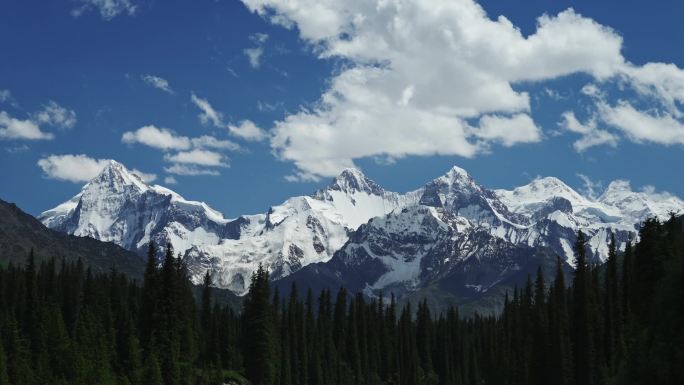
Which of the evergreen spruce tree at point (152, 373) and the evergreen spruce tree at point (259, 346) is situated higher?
the evergreen spruce tree at point (259, 346)

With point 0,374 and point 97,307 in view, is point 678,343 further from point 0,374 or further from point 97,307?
point 97,307

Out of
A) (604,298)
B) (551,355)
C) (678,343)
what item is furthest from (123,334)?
(678,343)

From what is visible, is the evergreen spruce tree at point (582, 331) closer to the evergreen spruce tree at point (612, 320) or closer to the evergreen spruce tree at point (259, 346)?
the evergreen spruce tree at point (612, 320)

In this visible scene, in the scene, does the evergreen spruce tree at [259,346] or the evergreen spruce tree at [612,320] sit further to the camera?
the evergreen spruce tree at [259,346]

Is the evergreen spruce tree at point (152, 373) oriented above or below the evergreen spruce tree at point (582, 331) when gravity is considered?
below

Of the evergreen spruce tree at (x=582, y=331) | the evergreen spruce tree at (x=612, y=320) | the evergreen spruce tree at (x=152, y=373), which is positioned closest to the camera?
the evergreen spruce tree at (x=152, y=373)

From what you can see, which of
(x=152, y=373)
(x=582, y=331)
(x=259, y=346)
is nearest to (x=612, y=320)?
(x=582, y=331)

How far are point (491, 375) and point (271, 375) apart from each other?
63.8m

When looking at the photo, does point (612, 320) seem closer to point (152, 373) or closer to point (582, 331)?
point (582, 331)

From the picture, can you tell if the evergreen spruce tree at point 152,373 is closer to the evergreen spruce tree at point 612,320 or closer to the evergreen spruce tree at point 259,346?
the evergreen spruce tree at point 259,346

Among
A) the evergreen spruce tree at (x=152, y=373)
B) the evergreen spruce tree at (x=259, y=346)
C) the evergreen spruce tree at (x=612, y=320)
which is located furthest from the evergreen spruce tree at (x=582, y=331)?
the evergreen spruce tree at (x=152, y=373)

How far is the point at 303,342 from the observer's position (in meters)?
175

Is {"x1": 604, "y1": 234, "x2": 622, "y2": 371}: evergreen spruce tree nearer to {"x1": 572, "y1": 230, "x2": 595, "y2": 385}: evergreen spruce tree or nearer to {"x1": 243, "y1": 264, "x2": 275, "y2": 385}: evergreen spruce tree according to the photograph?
{"x1": 572, "y1": 230, "x2": 595, "y2": 385}: evergreen spruce tree

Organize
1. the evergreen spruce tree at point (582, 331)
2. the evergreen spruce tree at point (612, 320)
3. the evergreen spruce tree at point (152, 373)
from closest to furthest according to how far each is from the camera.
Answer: the evergreen spruce tree at point (152, 373)
the evergreen spruce tree at point (582, 331)
the evergreen spruce tree at point (612, 320)
